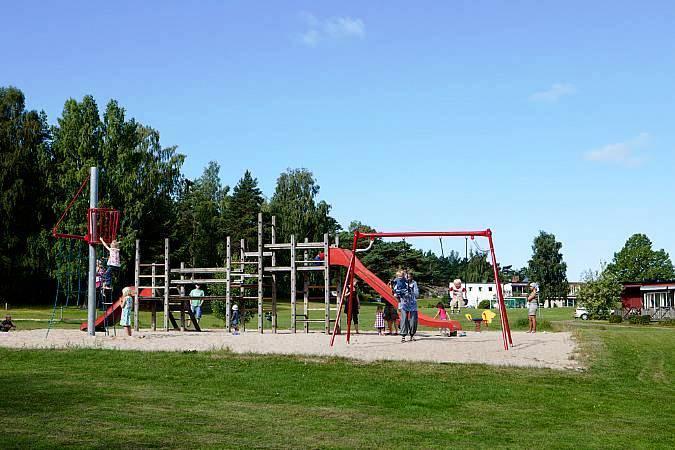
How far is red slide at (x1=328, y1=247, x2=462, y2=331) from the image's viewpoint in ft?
81.9

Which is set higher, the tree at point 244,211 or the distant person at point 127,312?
the tree at point 244,211

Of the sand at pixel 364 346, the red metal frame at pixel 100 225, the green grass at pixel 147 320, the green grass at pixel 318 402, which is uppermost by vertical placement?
the red metal frame at pixel 100 225

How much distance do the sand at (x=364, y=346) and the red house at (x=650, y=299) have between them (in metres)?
36.8

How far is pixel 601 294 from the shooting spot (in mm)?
59656

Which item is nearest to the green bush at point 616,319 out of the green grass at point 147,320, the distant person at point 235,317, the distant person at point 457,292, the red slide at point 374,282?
the green grass at point 147,320

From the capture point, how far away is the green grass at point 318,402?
909 centimetres

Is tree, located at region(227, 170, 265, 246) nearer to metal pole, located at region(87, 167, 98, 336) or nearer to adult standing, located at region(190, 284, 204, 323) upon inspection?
adult standing, located at region(190, 284, 204, 323)

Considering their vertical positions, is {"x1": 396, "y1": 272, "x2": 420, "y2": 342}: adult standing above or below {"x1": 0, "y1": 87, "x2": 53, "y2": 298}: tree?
below

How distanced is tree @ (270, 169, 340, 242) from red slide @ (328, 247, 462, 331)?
5372cm

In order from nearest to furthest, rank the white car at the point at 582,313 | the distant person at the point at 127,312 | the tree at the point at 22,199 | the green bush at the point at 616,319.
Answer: the distant person at the point at 127,312 → the green bush at the point at 616,319 → the tree at the point at 22,199 → the white car at the point at 582,313

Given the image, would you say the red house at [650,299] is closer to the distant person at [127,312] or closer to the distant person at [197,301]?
the distant person at [197,301]

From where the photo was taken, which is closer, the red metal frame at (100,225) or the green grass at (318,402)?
the green grass at (318,402)

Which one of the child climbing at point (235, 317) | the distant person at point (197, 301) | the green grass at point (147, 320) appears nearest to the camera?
the child climbing at point (235, 317)

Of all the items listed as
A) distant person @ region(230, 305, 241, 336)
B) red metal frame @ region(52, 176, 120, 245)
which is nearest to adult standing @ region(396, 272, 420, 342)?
distant person @ region(230, 305, 241, 336)
